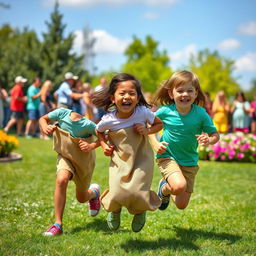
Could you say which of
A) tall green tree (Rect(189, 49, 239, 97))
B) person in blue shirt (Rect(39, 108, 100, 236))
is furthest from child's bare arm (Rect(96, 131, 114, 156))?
tall green tree (Rect(189, 49, 239, 97))

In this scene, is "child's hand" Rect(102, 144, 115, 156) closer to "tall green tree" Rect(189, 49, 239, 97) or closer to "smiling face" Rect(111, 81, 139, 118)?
"smiling face" Rect(111, 81, 139, 118)

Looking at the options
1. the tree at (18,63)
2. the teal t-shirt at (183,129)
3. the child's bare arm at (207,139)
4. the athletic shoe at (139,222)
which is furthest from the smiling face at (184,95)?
the tree at (18,63)

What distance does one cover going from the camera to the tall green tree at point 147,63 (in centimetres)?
4941

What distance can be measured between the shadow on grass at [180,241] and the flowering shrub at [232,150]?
295 inches

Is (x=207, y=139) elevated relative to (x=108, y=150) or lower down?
elevated

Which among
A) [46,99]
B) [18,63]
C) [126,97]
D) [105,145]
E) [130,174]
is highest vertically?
[18,63]

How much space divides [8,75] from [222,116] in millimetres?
15965

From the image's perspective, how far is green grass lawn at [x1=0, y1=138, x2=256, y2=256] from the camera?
4.13 meters

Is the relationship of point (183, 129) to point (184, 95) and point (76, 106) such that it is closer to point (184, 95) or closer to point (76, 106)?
point (184, 95)

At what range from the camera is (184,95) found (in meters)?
4.66

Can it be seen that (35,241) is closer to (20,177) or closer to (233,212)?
(233,212)

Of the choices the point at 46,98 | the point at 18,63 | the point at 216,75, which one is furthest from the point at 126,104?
the point at 216,75

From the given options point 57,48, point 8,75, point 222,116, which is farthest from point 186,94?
point 57,48

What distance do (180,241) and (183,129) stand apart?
1250 mm
